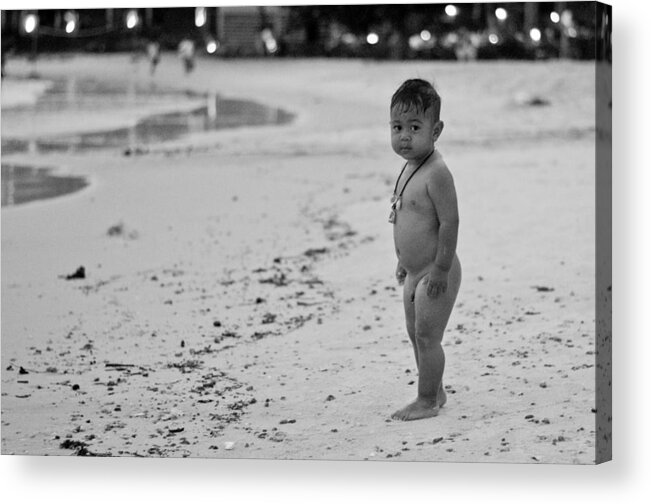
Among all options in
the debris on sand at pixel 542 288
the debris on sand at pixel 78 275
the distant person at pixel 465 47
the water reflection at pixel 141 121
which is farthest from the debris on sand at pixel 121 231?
the debris on sand at pixel 542 288

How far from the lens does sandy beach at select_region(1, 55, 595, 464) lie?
4469 millimetres

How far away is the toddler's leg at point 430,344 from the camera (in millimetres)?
4379

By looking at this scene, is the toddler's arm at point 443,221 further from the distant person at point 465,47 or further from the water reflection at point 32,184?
the water reflection at point 32,184

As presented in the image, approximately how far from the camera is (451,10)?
179 inches

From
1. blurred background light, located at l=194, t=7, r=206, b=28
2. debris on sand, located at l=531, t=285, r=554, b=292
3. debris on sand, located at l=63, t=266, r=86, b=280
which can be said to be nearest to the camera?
debris on sand, located at l=531, t=285, r=554, b=292

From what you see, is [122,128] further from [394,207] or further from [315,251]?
[394,207]

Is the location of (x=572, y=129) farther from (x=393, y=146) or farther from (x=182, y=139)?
(x=182, y=139)

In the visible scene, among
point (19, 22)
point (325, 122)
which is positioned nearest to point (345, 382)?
point (325, 122)

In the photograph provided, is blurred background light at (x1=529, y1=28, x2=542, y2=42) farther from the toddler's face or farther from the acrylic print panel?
the toddler's face

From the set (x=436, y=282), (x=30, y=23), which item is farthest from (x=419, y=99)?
(x=30, y=23)

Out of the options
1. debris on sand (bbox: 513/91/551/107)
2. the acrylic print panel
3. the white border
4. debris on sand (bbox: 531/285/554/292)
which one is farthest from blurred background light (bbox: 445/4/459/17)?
debris on sand (bbox: 531/285/554/292)

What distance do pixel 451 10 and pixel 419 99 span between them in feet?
1.09

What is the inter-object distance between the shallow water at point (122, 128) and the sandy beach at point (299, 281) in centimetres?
3

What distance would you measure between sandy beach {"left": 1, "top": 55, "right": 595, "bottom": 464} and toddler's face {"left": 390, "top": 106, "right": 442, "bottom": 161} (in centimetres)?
25
